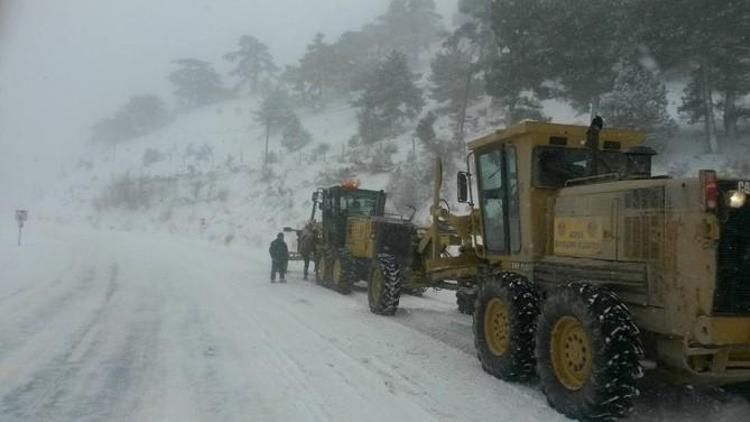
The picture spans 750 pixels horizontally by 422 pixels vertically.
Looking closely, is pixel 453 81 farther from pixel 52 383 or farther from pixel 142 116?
pixel 142 116

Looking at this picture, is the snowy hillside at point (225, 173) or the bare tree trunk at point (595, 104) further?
the snowy hillside at point (225, 173)

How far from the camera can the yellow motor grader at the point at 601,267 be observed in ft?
15.3

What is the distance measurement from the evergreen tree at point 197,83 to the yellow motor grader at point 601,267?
258ft

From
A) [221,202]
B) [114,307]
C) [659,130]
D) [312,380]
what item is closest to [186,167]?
[221,202]

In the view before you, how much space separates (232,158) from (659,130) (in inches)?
1524

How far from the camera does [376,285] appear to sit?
1094 centimetres

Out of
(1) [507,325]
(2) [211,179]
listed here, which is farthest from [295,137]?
(1) [507,325]

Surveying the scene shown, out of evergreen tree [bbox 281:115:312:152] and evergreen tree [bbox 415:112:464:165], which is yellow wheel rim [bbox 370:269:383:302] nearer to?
evergreen tree [bbox 415:112:464:165]

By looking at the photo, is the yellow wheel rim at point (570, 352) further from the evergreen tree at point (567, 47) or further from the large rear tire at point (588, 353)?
the evergreen tree at point (567, 47)

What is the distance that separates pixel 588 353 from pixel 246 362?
12.6 ft

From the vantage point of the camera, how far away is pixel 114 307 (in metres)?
10.8

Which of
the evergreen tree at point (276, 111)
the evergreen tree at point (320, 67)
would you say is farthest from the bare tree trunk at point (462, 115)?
the evergreen tree at point (320, 67)

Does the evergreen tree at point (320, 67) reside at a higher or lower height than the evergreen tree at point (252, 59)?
lower

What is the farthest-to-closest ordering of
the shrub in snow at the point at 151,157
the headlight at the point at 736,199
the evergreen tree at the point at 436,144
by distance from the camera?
the shrub in snow at the point at 151,157
the evergreen tree at the point at 436,144
the headlight at the point at 736,199
